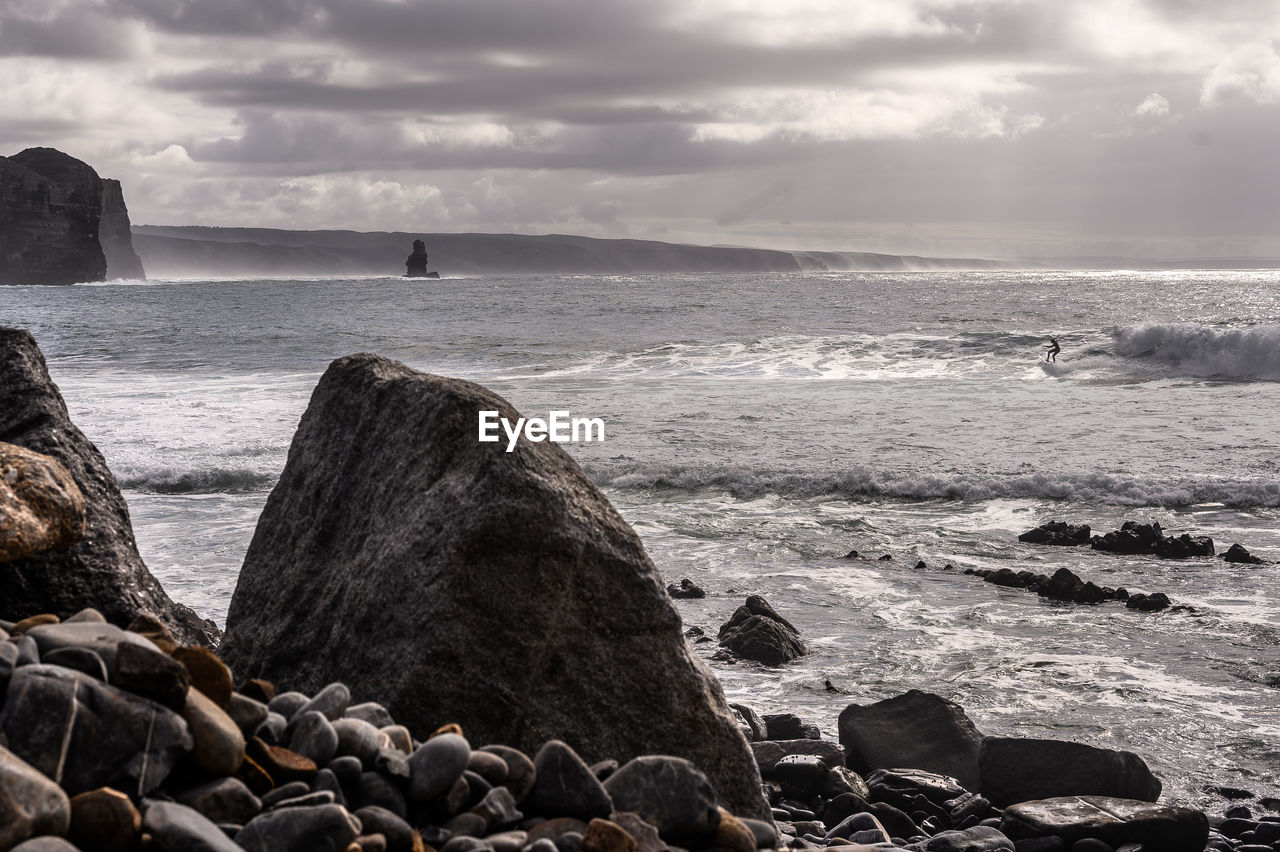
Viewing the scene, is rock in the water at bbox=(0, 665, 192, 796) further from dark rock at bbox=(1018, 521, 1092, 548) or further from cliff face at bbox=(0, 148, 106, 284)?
cliff face at bbox=(0, 148, 106, 284)

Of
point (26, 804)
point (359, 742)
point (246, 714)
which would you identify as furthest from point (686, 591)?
point (26, 804)

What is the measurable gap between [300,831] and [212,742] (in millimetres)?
315

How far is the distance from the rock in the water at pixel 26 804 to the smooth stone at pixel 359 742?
2.31 feet

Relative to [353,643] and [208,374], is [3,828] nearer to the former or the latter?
[353,643]

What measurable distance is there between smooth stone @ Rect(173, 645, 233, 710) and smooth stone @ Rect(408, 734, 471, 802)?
50 cm

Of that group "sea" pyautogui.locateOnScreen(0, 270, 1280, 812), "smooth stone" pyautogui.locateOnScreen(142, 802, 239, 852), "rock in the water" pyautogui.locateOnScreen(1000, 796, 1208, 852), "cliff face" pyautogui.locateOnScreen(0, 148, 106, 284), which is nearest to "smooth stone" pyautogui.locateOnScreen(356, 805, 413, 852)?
"smooth stone" pyautogui.locateOnScreen(142, 802, 239, 852)

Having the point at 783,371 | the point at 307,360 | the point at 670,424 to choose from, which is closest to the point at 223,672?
the point at 670,424

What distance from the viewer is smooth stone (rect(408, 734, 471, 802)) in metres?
2.66

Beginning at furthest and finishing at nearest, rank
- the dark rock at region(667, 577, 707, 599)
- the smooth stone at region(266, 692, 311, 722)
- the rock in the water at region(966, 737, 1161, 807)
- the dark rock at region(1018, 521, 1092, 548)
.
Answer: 1. the dark rock at region(1018, 521, 1092, 548)
2. the dark rock at region(667, 577, 707, 599)
3. the rock in the water at region(966, 737, 1161, 807)
4. the smooth stone at region(266, 692, 311, 722)

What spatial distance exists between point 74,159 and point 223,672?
14377 cm

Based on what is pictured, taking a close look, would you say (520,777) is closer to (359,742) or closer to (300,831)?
(359,742)

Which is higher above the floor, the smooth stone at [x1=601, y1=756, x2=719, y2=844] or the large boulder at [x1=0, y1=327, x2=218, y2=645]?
the large boulder at [x1=0, y1=327, x2=218, y2=645]

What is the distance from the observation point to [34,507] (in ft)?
11.6

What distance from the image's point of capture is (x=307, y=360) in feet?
94.5
